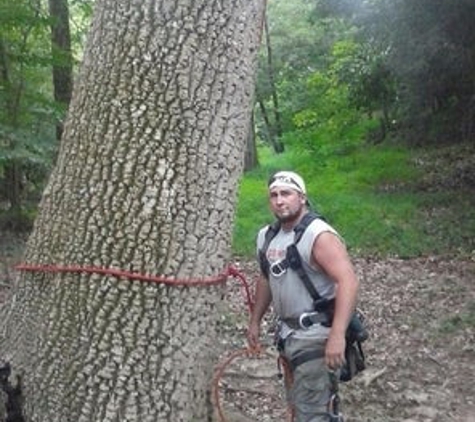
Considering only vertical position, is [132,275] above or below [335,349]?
above

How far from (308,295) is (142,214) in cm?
107

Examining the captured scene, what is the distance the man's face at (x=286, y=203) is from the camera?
4348 millimetres

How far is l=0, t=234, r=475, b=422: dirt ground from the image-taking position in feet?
21.0

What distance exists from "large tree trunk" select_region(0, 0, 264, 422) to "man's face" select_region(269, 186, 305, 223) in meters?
0.37

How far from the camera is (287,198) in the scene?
14.3 feet

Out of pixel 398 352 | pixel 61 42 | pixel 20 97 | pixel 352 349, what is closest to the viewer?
pixel 352 349

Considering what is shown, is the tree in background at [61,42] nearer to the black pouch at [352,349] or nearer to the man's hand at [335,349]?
the black pouch at [352,349]

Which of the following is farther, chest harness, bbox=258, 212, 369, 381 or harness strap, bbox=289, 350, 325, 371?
harness strap, bbox=289, 350, 325, 371

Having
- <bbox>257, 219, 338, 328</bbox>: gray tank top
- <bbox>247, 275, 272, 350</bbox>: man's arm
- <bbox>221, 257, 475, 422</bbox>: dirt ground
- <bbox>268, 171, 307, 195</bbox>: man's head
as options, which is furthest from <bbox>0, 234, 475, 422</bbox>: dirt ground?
<bbox>268, 171, 307, 195</bbox>: man's head

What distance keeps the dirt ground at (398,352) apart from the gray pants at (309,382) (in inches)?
18.3

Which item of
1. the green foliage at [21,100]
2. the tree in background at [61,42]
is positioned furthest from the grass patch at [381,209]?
the tree in background at [61,42]

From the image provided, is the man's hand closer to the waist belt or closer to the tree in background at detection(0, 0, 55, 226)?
the waist belt

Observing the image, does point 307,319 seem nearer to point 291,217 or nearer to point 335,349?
point 335,349

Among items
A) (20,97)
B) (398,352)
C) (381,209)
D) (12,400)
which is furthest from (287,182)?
(381,209)
